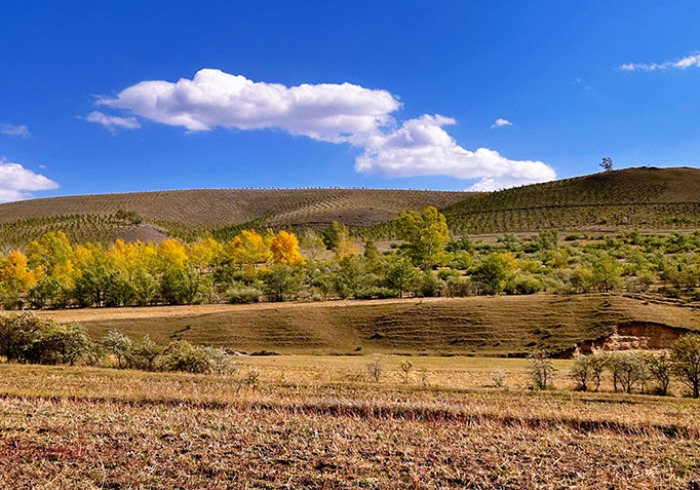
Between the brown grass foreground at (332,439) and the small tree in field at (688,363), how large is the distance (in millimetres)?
6928

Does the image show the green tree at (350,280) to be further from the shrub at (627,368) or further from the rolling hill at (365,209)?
the rolling hill at (365,209)

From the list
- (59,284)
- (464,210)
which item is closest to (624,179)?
(464,210)

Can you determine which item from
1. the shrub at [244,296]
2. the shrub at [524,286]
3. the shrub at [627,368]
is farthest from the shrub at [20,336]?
the shrub at [524,286]

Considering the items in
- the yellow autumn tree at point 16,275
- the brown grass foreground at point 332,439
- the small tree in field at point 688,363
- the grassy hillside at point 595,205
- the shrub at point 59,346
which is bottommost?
the small tree in field at point 688,363

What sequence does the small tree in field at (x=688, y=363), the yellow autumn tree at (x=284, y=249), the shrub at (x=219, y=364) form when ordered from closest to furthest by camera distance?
the small tree in field at (x=688, y=363)
the shrub at (x=219, y=364)
the yellow autumn tree at (x=284, y=249)

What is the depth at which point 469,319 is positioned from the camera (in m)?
39.0

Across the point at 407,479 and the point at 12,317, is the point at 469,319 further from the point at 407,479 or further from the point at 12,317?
the point at 407,479

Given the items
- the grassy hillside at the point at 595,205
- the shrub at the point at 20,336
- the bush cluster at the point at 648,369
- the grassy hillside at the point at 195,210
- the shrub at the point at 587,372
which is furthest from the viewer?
the grassy hillside at the point at 195,210

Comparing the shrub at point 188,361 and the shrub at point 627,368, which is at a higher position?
the shrub at point 188,361

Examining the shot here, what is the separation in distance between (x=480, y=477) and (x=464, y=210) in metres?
129

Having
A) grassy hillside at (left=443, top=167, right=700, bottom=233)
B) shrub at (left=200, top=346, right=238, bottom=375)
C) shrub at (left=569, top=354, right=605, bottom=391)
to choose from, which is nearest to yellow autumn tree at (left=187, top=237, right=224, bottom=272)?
shrub at (left=200, top=346, right=238, bottom=375)

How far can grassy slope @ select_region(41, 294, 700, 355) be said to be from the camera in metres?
36.1

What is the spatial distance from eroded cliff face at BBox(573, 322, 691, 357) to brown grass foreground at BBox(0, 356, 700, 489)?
67.9ft

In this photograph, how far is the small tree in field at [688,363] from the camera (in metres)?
20.7
